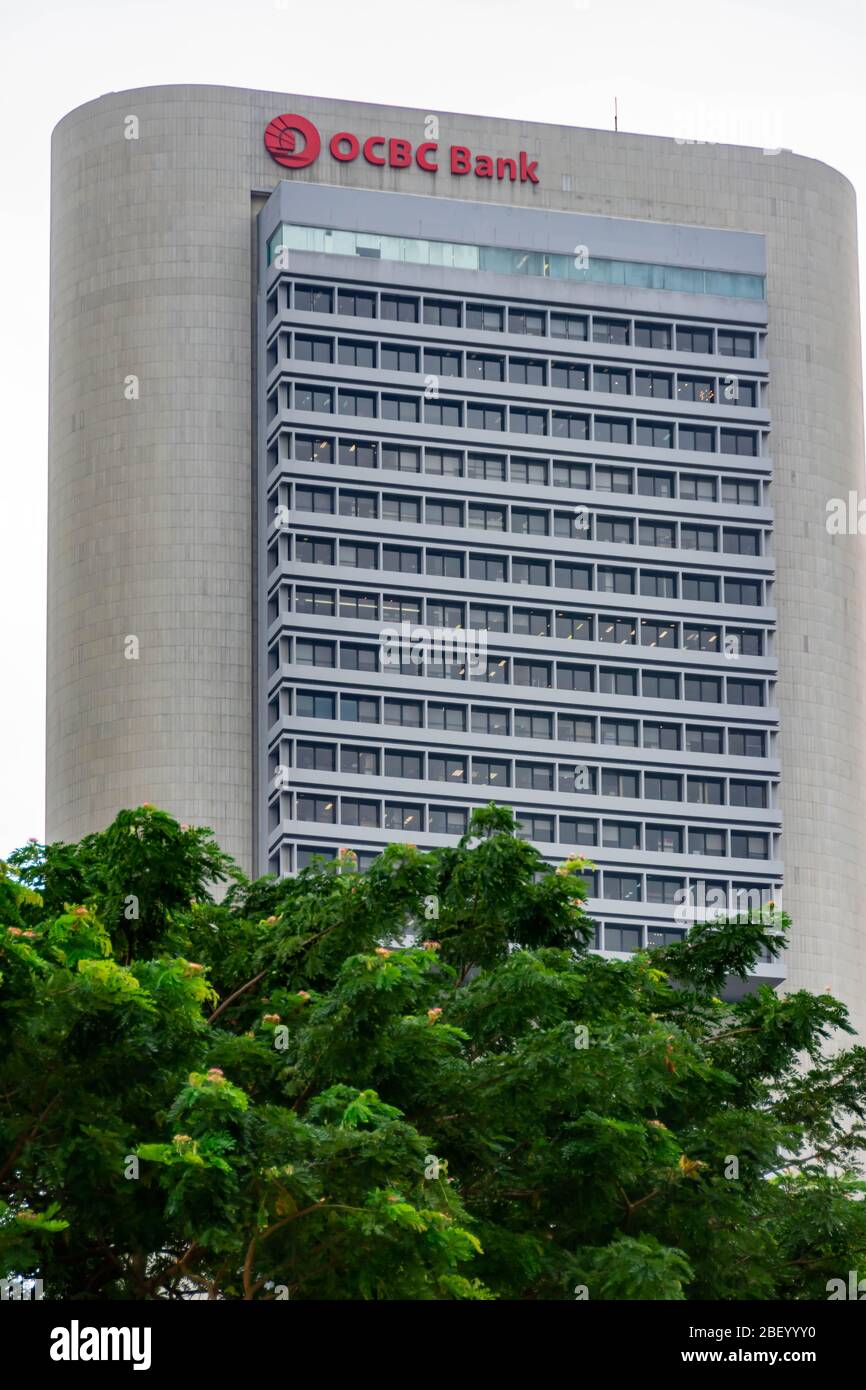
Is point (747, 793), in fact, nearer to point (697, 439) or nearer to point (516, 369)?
point (697, 439)

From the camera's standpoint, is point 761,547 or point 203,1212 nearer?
point 203,1212

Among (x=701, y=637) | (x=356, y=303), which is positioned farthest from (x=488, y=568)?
(x=356, y=303)

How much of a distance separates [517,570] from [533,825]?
47.8 feet

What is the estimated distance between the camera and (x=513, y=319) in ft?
485

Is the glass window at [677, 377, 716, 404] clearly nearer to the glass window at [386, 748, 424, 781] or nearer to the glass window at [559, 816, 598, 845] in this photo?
the glass window at [559, 816, 598, 845]

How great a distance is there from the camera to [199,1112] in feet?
102

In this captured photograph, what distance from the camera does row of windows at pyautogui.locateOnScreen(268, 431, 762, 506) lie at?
142m

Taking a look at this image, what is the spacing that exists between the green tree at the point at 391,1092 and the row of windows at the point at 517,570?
93.8m

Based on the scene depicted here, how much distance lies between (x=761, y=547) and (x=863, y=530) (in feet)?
31.2

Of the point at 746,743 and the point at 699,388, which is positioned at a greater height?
the point at 699,388

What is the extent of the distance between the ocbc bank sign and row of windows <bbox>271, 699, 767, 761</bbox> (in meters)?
32.1
